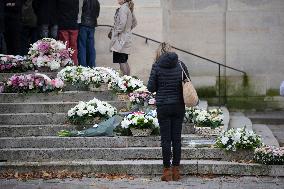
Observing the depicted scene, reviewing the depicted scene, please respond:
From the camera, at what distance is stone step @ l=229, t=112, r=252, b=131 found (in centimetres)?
1652

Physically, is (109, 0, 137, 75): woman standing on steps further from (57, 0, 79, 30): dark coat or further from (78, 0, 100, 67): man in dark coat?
(57, 0, 79, 30): dark coat

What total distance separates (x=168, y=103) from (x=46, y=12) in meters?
6.15

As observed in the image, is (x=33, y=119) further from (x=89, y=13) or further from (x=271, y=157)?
(x=271, y=157)

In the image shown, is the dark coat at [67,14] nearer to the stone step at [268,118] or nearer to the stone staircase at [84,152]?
the stone staircase at [84,152]

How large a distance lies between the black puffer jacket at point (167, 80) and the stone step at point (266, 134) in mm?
3605

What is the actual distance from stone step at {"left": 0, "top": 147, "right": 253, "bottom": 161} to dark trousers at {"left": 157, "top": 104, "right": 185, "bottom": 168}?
93cm

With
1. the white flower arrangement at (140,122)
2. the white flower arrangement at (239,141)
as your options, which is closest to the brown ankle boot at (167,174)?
the white flower arrangement at (239,141)

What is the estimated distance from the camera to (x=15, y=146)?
12992 millimetres

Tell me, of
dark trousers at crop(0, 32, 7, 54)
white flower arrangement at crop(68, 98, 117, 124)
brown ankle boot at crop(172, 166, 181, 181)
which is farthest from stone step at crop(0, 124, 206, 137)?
dark trousers at crop(0, 32, 7, 54)

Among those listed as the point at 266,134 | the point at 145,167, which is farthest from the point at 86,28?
the point at 145,167

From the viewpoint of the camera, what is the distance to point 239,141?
12.1 meters

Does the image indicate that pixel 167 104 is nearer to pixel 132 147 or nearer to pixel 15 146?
pixel 132 147

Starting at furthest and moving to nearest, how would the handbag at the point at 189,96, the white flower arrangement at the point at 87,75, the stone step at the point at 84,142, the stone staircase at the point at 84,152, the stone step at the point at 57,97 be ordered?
the white flower arrangement at the point at 87,75, the stone step at the point at 57,97, the stone step at the point at 84,142, the stone staircase at the point at 84,152, the handbag at the point at 189,96

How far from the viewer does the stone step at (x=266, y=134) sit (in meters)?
14.8
